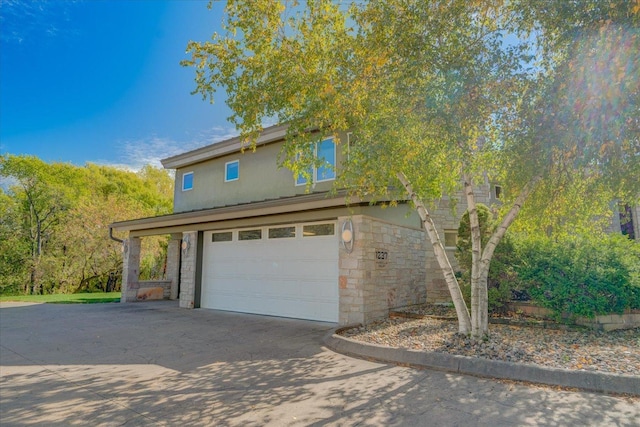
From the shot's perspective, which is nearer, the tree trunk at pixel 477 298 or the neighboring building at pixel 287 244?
the tree trunk at pixel 477 298

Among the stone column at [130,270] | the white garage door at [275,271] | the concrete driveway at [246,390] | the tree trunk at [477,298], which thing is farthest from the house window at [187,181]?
the tree trunk at [477,298]

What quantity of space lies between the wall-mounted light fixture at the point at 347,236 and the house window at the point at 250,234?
10.9ft

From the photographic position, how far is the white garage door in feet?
28.6

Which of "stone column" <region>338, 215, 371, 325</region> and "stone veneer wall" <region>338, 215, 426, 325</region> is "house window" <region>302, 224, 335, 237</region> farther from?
"stone column" <region>338, 215, 371, 325</region>

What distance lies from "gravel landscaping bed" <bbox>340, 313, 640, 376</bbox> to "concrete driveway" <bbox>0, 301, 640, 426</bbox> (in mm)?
751

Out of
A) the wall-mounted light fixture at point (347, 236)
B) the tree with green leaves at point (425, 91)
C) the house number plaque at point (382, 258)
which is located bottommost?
the house number plaque at point (382, 258)

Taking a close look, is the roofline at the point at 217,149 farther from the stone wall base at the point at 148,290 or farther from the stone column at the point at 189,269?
the stone wall base at the point at 148,290

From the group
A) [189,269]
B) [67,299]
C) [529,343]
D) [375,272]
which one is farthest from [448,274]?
[67,299]

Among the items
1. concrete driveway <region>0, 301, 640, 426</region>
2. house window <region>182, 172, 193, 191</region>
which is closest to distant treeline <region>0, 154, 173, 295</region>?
house window <region>182, 172, 193, 191</region>

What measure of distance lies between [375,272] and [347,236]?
3.91 ft

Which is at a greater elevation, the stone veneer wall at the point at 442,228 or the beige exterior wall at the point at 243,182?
the beige exterior wall at the point at 243,182

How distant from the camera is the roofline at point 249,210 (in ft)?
26.1

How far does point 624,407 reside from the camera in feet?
11.4

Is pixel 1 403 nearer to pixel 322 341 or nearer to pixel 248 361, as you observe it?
pixel 248 361
